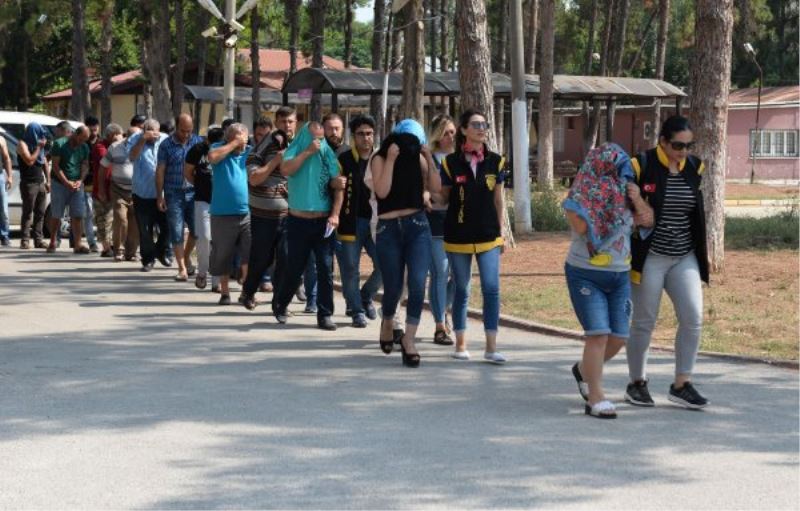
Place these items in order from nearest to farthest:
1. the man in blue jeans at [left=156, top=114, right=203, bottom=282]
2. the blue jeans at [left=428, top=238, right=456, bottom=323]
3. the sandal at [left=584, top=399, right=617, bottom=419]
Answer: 1. the sandal at [left=584, top=399, right=617, bottom=419]
2. the blue jeans at [left=428, top=238, right=456, bottom=323]
3. the man in blue jeans at [left=156, top=114, right=203, bottom=282]

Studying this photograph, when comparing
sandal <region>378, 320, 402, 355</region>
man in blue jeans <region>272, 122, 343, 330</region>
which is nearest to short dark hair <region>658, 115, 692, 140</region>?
sandal <region>378, 320, 402, 355</region>

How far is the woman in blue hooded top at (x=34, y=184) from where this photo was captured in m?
20.5

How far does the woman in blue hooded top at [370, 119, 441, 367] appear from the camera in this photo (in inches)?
401

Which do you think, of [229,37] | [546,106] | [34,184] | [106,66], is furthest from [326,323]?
[106,66]

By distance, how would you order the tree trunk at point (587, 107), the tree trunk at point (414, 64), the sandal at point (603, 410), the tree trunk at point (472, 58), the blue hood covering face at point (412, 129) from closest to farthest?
the sandal at point (603, 410) < the blue hood covering face at point (412, 129) < the tree trunk at point (472, 58) < the tree trunk at point (414, 64) < the tree trunk at point (587, 107)

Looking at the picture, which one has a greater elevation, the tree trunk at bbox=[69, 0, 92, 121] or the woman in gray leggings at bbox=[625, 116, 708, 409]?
the tree trunk at bbox=[69, 0, 92, 121]

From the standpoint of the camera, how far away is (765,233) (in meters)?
20.1

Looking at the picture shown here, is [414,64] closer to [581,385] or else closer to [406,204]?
[406,204]

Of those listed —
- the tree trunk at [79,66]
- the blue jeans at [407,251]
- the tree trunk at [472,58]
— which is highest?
the tree trunk at [79,66]

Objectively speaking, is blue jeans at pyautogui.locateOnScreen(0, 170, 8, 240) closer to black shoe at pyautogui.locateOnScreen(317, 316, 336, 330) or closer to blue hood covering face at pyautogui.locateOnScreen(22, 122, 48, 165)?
blue hood covering face at pyautogui.locateOnScreen(22, 122, 48, 165)

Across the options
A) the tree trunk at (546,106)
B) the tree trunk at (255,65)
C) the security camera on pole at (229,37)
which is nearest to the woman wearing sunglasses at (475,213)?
the security camera on pole at (229,37)

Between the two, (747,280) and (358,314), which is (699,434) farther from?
(747,280)

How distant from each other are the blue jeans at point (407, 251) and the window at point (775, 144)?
2000 inches

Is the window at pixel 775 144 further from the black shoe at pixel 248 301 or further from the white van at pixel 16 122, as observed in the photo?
the black shoe at pixel 248 301
